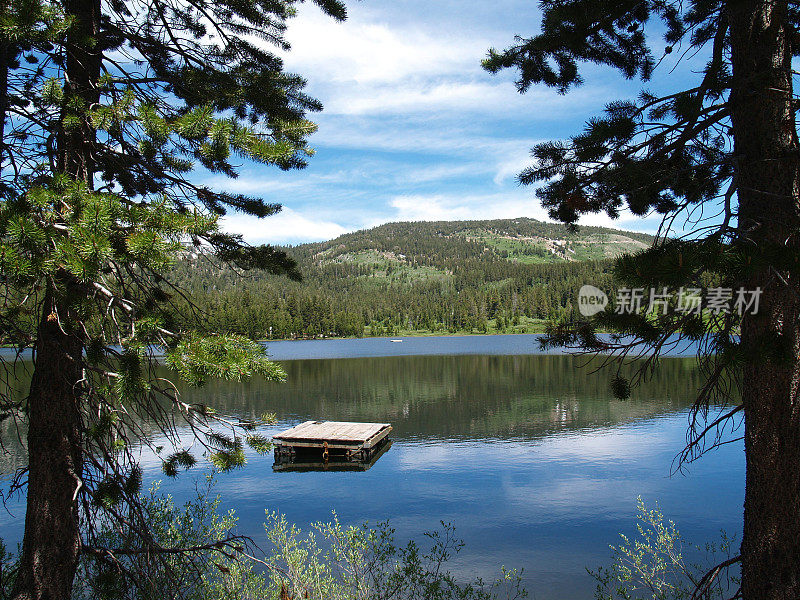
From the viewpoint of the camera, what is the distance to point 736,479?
16.0m

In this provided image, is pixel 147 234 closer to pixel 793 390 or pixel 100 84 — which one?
pixel 100 84

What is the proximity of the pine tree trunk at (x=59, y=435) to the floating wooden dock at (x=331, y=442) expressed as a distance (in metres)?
15.8

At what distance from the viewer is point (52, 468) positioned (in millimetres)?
4023

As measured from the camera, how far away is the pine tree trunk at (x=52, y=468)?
392 centimetres

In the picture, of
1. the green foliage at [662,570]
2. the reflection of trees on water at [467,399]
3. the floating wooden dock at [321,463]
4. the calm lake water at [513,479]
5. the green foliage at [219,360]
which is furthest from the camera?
the reflection of trees on water at [467,399]

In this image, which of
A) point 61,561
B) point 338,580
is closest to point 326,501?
point 338,580

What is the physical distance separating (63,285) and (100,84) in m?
1.62

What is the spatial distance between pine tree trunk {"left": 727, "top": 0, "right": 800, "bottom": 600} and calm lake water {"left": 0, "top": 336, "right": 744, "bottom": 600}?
484cm

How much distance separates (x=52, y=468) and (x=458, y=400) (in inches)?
1120

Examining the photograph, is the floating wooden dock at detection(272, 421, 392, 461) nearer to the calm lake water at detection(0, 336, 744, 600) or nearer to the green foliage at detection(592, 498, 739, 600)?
the calm lake water at detection(0, 336, 744, 600)

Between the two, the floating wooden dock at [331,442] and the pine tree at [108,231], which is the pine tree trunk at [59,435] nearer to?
the pine tree at [108,231]

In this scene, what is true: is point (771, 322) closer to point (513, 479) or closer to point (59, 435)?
point (59, 435)

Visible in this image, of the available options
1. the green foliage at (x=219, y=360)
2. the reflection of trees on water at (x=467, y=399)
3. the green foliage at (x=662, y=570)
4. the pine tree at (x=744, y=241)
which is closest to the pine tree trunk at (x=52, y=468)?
the green foliage at (x=219, y=360)

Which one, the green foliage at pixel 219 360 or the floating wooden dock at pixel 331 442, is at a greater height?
the green foliage at pixel 219 360
